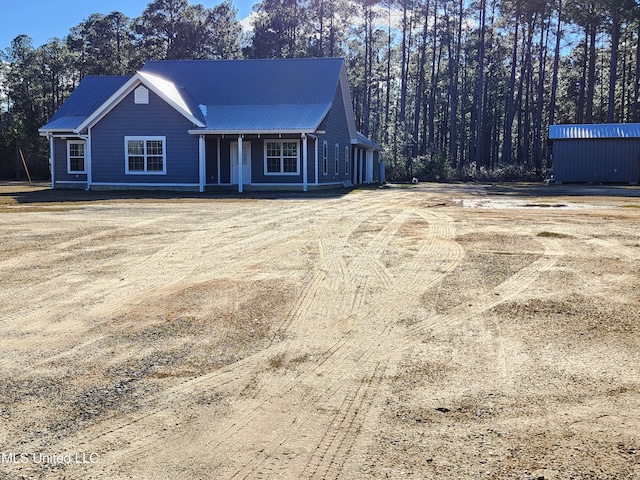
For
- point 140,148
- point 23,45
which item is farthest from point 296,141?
point 23,45

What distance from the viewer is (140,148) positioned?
950 inches

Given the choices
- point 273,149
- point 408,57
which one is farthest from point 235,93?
point 408,57

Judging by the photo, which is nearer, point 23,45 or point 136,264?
point 136,264

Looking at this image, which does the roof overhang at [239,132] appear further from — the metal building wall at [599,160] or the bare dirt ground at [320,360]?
the metal building wall at [599,160]

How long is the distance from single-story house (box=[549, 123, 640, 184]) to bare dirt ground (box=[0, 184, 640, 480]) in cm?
2463

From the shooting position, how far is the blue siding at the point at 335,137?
2568cm

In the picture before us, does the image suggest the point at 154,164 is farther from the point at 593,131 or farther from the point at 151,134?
the point at 593,131

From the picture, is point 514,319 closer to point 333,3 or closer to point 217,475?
point 217,475

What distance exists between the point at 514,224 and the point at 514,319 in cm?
654

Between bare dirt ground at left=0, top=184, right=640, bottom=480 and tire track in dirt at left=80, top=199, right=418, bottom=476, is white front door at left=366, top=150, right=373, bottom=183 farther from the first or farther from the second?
tire track in dirt at left=80, top=199, right=418, bottom=476

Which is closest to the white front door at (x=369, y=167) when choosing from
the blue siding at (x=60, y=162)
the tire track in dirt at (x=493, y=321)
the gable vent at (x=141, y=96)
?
the gable vent at (x=141, y=96)

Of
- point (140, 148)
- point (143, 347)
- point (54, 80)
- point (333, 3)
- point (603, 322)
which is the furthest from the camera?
point (54, 80)

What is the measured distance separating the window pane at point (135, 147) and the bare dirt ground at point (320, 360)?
15691 mm

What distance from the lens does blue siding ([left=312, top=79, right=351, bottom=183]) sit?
2568 centimetres
